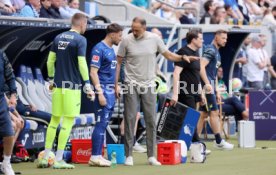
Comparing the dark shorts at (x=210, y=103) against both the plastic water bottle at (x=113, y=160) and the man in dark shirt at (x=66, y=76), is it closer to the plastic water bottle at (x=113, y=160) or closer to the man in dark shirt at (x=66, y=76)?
the plastic water bottle at (x=113, y=160)

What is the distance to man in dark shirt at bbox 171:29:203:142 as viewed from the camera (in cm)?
1764

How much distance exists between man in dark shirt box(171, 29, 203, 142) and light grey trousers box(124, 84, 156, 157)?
1.58 meters

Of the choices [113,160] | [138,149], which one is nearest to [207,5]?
[138,149]

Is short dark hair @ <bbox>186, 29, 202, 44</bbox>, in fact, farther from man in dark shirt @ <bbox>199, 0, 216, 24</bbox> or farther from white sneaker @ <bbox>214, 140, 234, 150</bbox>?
man in dark shirt @ <bbox>199, 0, 216, 24</bbox>

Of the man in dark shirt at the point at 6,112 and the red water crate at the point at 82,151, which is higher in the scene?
the man in dark shirt at the point at 6,112

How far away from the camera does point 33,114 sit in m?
17.5

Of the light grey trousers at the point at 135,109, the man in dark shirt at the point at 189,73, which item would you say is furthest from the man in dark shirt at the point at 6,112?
the man in dark shirt at the point at 189,73

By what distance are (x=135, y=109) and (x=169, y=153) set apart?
0.89 metres

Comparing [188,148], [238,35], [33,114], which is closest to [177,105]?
[188,148]

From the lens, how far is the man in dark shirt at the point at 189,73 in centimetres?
1764

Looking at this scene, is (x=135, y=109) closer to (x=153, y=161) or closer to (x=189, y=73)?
(x=153, y=161)

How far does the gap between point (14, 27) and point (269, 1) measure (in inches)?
643

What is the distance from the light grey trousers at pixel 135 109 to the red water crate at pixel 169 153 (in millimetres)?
335

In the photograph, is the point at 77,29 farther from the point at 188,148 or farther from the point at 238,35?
the point at 238,35
